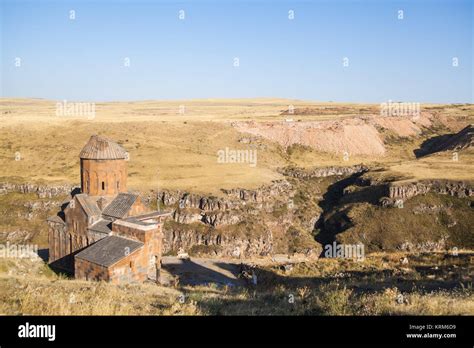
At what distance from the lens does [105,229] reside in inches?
1173

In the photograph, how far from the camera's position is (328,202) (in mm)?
59312

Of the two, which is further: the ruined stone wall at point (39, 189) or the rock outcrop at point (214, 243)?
the ruined stone wall at point (39, 189)

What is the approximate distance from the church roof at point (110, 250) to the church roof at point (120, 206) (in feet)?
7.18

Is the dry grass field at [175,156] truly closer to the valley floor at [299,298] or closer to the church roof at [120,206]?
the church roof at [120,206]

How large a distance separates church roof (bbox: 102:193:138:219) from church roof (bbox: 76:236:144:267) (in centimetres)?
219

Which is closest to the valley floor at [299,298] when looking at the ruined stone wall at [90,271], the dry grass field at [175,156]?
the ruined stone wall at [90,271]

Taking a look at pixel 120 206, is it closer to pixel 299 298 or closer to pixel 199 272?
pixel 199 272

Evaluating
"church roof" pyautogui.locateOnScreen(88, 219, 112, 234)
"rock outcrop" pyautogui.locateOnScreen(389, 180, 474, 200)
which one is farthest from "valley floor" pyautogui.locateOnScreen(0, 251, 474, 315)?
"rock outcrop" pyautogui.locateOnScreen(389, 180, 474, 200)

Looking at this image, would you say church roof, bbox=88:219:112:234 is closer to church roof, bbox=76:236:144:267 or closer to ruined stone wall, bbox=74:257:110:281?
church roof, bbox=76:236:144:267

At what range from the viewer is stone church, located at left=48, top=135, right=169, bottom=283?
26.5 metres

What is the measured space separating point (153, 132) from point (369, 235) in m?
46.2

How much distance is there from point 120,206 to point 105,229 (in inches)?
75.8

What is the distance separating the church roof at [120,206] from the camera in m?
30.1
